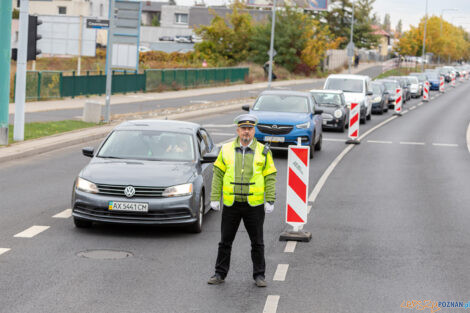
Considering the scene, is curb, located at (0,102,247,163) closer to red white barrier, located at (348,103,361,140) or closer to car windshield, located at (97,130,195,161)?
red white barrier, located at (348,103,361,140)

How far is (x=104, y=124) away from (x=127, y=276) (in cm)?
2083

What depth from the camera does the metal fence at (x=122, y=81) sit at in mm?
36781

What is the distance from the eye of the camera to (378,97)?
43438 mm

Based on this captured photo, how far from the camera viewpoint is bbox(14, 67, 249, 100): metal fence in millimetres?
36781

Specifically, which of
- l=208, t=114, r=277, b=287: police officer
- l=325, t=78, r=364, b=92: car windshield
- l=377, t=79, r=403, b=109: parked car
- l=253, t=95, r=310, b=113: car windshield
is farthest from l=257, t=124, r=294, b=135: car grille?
l=377, t=79, r=403, b=109: parked car

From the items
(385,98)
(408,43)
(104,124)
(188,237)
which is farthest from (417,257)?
(408,43)

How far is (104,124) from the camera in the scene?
29.2 metres

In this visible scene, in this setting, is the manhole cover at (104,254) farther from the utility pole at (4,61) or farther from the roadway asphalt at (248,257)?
the utility pole at (4,61)

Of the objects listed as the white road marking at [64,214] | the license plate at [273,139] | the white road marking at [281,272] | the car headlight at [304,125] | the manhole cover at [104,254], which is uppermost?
the car headlight at [304,125]

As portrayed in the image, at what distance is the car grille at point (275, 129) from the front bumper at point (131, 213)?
11.1 metres

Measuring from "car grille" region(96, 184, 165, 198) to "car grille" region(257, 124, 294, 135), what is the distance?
11190 mm

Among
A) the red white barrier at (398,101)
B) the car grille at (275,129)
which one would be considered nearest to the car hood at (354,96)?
the red white barrier at (398,101)

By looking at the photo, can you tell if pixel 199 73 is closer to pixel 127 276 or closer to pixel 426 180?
pixel 426 180

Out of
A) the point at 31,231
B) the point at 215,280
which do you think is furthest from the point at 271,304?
the point at 31,231
